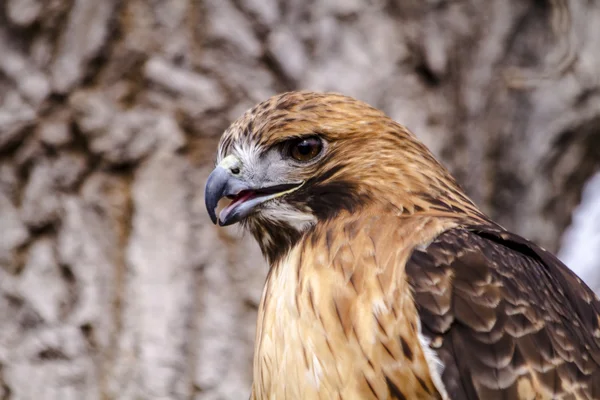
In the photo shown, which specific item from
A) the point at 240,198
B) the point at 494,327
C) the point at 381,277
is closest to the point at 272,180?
the point at 240,198

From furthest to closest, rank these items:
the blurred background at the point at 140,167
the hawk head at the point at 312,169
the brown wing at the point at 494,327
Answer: the blurred background at the point at 140,167, the hawk head at the point at 312,169, the brown wing at the point at 494,327

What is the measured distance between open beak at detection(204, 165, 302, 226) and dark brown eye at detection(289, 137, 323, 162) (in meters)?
0.10

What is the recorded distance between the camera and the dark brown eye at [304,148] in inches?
119

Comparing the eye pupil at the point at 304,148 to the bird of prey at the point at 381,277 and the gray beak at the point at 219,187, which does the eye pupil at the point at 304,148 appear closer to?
the bird of prey at the point at 381,277

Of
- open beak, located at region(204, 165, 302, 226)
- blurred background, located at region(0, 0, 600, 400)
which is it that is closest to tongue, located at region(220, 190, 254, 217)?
open beak, located at region(204, 165, 302, 226)

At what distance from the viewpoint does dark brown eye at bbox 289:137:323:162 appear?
3.01 metres

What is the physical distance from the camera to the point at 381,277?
2.68m

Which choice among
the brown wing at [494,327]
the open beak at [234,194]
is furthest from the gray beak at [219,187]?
the brown wing at [494,327]

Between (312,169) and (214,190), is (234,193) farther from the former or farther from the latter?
(312,169)

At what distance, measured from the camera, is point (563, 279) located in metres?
2.96

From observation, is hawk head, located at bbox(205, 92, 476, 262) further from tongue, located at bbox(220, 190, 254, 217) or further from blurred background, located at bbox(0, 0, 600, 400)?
blurred background, located at bbox(0, 0, 600, 400)

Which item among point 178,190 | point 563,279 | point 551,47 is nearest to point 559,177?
point 551,47

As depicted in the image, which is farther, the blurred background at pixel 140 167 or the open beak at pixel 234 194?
the blurred background at pixel 140 167

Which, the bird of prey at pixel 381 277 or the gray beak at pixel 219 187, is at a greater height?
the gray beak at pixel 219 187
